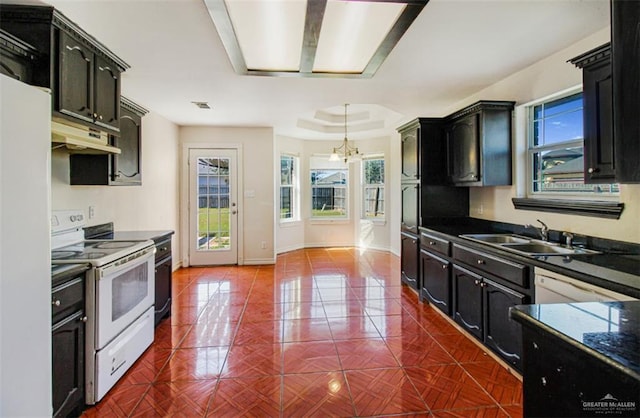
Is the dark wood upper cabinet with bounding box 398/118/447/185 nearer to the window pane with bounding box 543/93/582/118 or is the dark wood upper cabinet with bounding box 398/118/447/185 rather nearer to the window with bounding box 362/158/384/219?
the window pane with bounding box 543/93/582/118

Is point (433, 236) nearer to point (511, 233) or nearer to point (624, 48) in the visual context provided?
point (511, 233)

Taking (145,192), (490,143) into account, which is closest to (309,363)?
(490,143)

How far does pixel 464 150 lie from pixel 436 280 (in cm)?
145

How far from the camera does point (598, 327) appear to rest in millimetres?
938

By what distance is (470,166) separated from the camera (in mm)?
3369

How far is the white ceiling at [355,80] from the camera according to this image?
82.7 inches

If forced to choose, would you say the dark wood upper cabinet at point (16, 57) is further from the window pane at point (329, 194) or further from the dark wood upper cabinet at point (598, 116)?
the window pane at point (329, 194)

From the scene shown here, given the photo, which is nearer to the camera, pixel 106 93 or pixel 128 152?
pixel 106 93

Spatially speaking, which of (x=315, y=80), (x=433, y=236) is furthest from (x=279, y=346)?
(x=315, y=80)

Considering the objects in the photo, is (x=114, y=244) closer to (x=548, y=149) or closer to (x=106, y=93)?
(x=106, y=93)

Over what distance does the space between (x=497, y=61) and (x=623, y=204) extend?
5.16 feet

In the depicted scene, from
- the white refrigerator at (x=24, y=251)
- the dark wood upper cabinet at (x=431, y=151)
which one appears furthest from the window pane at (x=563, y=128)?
the white refrigerator at (x=24, y=251)

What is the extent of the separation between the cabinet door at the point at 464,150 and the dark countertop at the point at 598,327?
2.37m

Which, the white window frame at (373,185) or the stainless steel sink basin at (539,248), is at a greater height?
the white window frame at (373,185)
